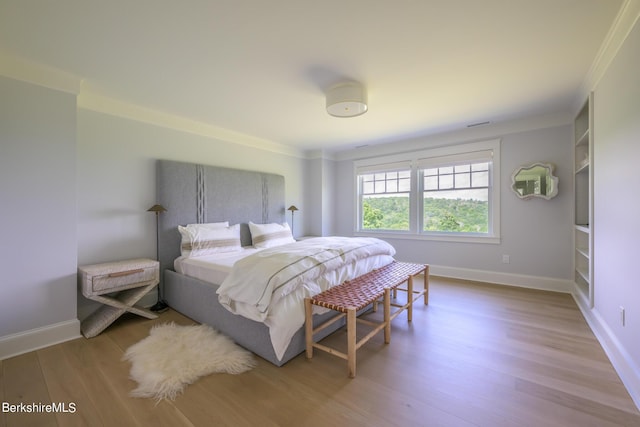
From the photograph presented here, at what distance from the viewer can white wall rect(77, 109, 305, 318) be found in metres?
2.75

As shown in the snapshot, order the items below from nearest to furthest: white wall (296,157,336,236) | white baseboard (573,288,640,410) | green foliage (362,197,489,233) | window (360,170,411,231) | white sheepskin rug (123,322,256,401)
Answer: white baseboard (573,288,640,410)
white sheepskin rug (123,322,256,401)
green foliage (362,197,489,233)
window (360,170,411,231)
white wall (296,157,336,236)

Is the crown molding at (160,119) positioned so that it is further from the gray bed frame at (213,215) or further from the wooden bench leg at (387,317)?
the wooden bench leg at (387,317)

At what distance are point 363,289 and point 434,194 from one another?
2860 mm

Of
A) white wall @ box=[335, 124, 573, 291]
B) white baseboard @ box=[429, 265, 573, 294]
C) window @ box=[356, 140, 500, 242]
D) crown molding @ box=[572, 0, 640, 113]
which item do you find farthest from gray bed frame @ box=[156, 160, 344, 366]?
crown molding @ box=[572, 0, 640, 113]

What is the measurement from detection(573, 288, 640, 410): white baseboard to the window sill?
4.76ft

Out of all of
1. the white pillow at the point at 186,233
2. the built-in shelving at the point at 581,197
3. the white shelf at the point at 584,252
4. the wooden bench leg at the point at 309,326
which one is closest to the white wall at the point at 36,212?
the white pillow at the point at 186,233

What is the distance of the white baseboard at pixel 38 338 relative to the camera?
6.89 ft

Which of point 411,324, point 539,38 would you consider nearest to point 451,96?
point 539,38

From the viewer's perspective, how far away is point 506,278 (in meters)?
3.90

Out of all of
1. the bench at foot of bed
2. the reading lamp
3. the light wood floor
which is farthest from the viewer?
the reading lamp

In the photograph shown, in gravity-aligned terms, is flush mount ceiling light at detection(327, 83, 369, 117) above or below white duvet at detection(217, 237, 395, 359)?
above

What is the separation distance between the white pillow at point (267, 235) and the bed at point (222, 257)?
22cm

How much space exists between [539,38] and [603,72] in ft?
Answer: 2.59

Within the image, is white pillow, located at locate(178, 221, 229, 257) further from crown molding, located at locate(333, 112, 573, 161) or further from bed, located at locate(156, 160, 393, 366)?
crown molding, located at locate(333, 112, 573, 161)
